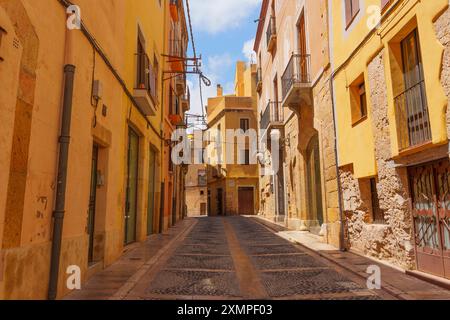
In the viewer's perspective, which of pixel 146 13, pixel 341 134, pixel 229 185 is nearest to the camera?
pixel 341 134

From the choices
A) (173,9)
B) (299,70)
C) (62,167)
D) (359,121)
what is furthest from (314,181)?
(173,9)

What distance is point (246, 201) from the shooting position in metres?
31.3

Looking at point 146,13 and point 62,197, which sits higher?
point 146,13

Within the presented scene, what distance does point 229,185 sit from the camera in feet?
103

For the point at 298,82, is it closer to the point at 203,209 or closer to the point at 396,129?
the point at 396,129

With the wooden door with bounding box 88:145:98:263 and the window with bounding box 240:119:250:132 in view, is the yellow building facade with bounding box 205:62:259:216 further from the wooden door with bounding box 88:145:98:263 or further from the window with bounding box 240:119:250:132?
the wooden door with bounding box 88:145:98:263

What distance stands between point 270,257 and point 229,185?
24.5m

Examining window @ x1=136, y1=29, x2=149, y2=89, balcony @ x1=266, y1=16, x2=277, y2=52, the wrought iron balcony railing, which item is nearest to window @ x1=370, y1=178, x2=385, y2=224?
the wrought iron balcony railing

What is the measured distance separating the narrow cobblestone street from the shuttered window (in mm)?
5311

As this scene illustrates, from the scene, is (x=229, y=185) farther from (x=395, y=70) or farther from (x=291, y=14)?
(x=395, y=70)

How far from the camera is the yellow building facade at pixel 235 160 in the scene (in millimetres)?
31250

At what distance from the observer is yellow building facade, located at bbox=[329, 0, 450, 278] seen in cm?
472

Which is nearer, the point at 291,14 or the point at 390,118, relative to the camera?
the point at 390,118

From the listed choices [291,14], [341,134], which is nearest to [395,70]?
[341,134]
